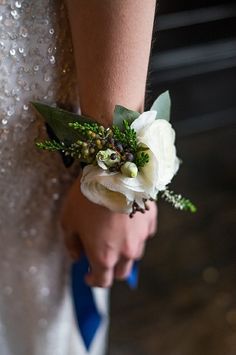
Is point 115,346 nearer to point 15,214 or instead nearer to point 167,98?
point 15,214

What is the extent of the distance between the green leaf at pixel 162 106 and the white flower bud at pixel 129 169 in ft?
0.30

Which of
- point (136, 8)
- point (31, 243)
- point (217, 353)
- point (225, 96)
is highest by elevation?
point (136, 8)

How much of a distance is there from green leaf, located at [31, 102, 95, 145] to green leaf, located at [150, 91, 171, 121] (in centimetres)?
8

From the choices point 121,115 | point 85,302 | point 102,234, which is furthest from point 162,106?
point 85,302

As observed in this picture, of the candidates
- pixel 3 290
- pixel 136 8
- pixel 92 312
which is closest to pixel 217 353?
pixel 92 312

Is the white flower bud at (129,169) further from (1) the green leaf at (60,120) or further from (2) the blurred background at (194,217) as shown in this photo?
(2) the blurred background at (194,217)

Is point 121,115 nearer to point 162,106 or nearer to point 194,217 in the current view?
point 162,106

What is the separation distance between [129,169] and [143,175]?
0.08ft

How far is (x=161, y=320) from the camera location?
1.34m

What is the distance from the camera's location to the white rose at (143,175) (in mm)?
587

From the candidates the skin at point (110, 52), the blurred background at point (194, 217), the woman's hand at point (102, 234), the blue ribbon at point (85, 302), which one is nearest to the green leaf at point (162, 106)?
the skin at point (110, 52)

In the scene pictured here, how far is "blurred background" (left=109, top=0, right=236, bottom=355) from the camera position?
4.33 feet

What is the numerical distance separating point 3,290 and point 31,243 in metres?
0.09

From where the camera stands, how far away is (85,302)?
0.97 metres
